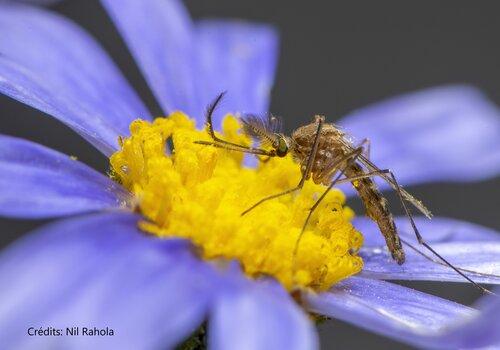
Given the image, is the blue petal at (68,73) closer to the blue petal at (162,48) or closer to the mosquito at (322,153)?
the blue petal at (162,48)

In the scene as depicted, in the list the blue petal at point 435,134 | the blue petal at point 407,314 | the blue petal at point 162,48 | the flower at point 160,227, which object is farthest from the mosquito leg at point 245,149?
the blue petal at point 435,134

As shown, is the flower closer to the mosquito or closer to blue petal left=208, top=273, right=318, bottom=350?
blue petal left=208, top=273, right=318, bottom=350

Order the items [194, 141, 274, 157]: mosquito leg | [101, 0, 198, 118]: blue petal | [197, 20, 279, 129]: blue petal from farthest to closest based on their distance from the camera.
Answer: [197, 20, 279, 129]: blue petal
[101, 0, 198, 118]: blue petal
[194, 141, 274, 157]: mosquito leg

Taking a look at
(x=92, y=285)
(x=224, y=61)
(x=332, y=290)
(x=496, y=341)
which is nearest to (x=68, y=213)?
(x=92, y=285)

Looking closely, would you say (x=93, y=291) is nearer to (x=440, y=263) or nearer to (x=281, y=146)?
(x=281, y=146)

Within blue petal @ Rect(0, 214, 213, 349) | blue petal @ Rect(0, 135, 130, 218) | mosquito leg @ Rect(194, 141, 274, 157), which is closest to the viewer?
blue petal @ Rect(0, 214, 213, 349)

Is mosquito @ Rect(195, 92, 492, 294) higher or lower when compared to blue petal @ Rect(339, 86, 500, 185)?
lower

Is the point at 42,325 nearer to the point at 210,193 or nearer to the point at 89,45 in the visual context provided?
the point at 210,193

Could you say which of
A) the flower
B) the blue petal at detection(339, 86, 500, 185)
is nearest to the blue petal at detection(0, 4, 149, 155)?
the flower
